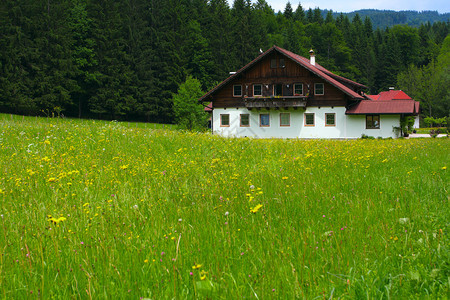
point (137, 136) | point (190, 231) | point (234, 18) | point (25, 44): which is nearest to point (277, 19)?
point (234, 18)

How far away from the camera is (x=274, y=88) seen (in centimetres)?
3972

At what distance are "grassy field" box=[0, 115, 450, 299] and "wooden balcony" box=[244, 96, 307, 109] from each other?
31816 millimetres

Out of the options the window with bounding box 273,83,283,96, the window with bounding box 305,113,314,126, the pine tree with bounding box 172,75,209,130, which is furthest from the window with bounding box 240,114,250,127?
the pine tree with bounding box 172,75,209,130

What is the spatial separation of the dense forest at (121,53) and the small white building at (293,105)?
79.4ft

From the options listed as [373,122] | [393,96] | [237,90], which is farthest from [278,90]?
[393,96]

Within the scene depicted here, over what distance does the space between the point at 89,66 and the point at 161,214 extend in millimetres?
61655

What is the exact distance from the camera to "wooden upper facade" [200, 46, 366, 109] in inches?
1487

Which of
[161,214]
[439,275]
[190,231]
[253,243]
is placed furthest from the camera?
[161,214]

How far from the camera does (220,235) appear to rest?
129 inches

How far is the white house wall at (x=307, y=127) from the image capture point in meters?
36.8

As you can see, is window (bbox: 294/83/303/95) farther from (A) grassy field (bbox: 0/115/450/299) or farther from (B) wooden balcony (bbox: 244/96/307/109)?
(A) grassy field (bbox: 0/115/450/299)

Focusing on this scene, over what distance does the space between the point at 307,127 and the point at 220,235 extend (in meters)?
36.7

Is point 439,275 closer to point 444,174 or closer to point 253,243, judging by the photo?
point 253,243

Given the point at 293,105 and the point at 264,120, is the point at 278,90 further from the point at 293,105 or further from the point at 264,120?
the point at 264,120
